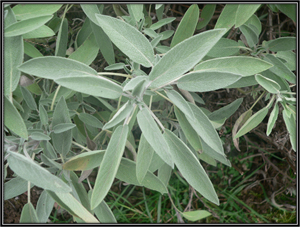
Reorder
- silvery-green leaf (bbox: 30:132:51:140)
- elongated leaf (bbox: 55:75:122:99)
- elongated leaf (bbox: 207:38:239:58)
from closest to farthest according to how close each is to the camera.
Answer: elongated leaf (bbox: 55:75:122:99), silvery-green leaf (bbox: 30:132:51:140), elongated leaf (bbox: 207:38:239:58)

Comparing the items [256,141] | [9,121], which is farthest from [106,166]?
[256,141]

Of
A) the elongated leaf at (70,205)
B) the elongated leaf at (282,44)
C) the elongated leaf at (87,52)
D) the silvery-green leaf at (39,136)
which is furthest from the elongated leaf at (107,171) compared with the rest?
the elongated leaf at (282,44)

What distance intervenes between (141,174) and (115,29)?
315mm

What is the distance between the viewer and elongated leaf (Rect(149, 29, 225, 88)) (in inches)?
15.7

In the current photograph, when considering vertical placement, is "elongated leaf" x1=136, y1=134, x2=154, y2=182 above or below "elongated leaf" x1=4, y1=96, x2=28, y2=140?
below

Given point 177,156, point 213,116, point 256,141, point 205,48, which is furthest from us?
point 256,141

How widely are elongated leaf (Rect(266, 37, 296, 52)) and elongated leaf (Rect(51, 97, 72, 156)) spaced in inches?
21.2

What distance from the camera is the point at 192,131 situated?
0.56m

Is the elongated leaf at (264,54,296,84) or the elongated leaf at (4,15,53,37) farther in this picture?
the elongated leaf at (264,54,296,84)

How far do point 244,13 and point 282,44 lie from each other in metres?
0.18

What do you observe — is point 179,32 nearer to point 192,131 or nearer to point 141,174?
point 192,131

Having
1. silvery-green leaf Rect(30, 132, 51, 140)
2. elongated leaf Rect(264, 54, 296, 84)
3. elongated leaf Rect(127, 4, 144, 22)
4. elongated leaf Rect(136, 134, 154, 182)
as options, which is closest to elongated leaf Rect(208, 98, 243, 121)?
elongated leaf Rect(264, 54, 296, 84)

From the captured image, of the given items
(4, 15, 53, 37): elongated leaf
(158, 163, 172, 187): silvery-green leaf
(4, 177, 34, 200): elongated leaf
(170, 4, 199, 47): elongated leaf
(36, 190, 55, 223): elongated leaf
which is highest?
(4, 15, 53, 37): elongated leaf

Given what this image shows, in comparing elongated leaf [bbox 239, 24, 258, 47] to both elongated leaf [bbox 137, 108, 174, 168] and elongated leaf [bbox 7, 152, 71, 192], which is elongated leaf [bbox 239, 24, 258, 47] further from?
elongated leaf [bbox 7, 152, 71, 192]
